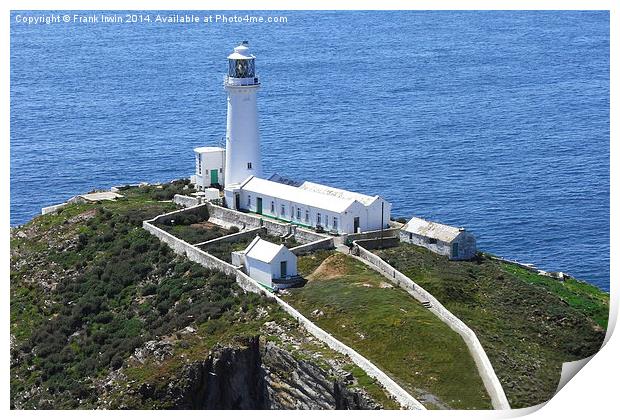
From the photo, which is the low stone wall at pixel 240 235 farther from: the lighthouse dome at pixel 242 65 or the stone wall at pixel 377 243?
the lighthouse dome at pixel 242 65

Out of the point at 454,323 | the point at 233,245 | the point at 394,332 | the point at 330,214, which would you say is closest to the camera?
the point at 394,332

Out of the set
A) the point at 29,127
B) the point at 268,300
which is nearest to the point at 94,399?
the point at 268,300

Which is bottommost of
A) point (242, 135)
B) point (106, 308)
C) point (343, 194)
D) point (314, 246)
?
point (106, 308)

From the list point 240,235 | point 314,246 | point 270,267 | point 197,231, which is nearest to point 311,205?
point 314,246

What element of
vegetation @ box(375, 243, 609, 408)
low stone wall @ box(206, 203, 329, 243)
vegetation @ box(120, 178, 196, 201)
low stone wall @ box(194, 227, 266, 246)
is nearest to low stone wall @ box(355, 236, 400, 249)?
vegetation @ box(375, 243, 609, 408)

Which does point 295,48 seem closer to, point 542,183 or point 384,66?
point 384,66

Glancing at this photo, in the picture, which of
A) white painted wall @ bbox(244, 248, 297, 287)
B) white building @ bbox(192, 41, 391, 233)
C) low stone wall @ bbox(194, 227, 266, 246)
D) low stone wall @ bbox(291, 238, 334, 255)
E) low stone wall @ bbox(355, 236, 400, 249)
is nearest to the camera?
white painted wall @ bbox(244, 248, 297, 287)

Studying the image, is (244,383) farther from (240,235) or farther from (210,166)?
(210,166)

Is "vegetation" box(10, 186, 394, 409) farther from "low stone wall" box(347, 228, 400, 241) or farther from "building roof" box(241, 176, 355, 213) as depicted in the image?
"low stone wall" box(347, 228, 400, 241)

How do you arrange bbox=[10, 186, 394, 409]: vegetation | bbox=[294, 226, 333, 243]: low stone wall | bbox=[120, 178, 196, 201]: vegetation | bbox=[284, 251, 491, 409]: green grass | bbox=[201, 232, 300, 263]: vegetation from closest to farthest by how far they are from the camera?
bbox=[284, 251, 491, 409]: green grass → bbox=[10, 186, 394, 409]: vegetation → bbox=[294, 226, 333, 243]: low stone wall → bbox=[201, 232, 300, 263]: vegetation → bbox=[120, 178, 196, 201]: vegetation
